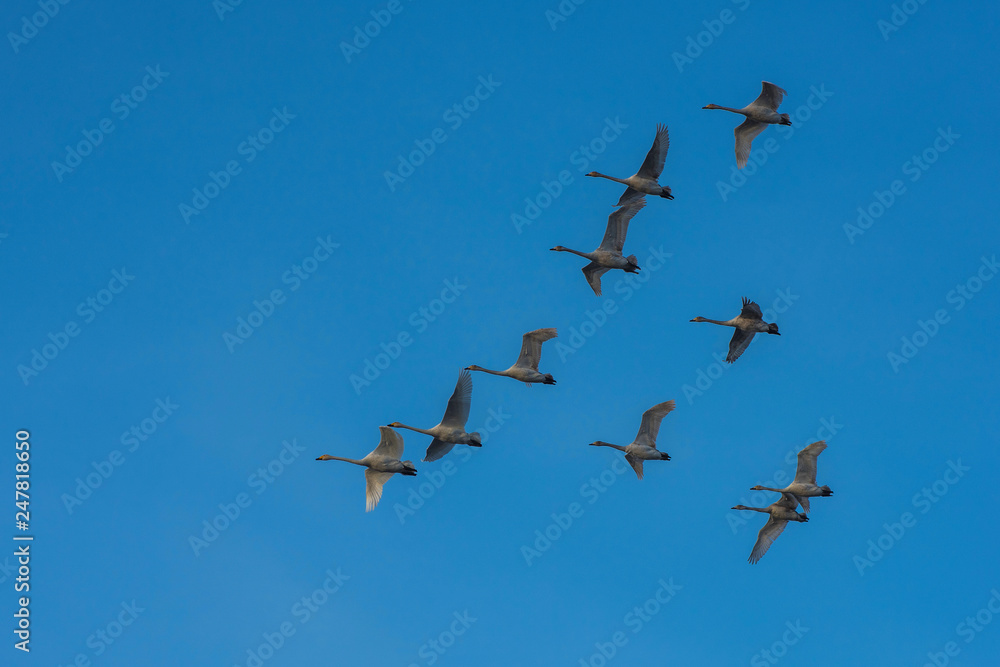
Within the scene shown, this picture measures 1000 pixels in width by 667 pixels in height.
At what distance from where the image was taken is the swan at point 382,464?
2452 inches

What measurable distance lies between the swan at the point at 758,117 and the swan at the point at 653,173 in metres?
3.84

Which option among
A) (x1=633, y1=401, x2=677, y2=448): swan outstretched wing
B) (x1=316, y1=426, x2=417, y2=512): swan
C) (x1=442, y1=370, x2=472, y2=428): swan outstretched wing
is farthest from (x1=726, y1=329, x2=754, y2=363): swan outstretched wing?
(x1=316, y1=426, x2=417, y2=512): swan

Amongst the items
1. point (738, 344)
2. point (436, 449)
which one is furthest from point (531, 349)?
point (738, 344)

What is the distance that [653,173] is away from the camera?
208 feet

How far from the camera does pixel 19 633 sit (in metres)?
64.1

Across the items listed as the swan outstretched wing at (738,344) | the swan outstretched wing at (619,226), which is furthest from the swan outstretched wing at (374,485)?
the swan outstretched wing at (738,344)

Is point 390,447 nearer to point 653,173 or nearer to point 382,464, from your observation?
point 382,464

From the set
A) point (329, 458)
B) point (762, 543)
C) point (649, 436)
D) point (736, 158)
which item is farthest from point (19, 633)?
point (736, 158)

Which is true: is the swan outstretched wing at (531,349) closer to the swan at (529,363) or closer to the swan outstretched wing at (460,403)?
the swan at (529,363)

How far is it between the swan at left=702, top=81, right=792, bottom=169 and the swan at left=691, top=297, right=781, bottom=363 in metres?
6.49

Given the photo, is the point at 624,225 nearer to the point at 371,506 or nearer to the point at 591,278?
Result: the point at 591,278

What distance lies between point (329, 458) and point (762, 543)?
2011 centimetres

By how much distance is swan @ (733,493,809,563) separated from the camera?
6469 cm

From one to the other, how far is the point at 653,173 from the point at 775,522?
54.9 feet
